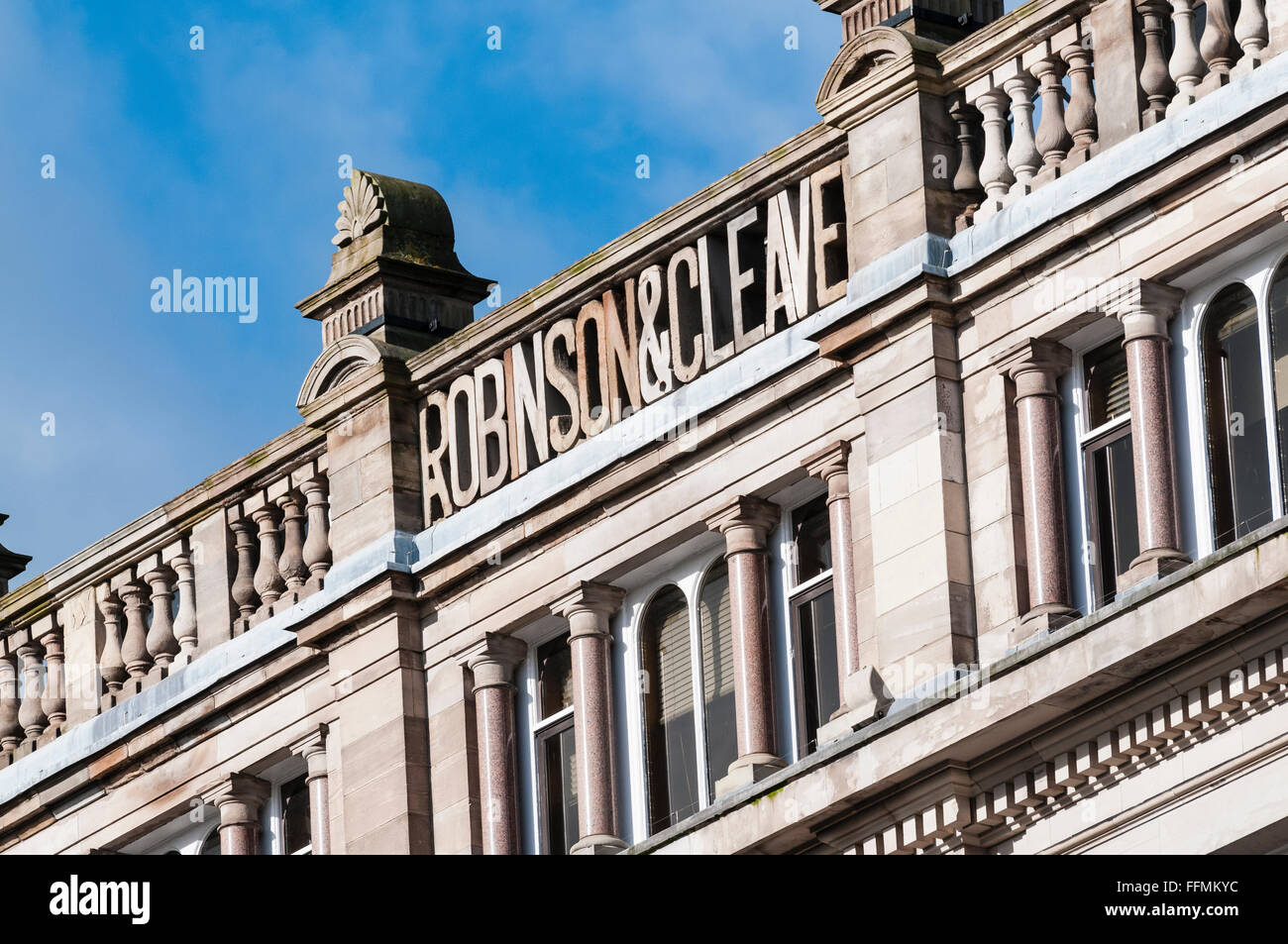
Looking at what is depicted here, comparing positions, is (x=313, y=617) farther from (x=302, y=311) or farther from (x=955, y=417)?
(x=955, y=417)

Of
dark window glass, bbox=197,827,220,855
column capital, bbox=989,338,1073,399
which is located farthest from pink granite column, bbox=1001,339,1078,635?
dark window glass, bbox=197,827,220,855

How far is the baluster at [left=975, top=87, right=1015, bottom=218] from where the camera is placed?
94.9ft

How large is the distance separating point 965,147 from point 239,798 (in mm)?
8824

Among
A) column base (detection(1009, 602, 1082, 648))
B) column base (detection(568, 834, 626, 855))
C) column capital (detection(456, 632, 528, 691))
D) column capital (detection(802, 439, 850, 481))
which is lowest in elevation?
column base (detection(568, 834, 626, 855))

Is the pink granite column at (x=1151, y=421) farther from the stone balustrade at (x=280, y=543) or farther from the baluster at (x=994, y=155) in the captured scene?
the stone balustrade at (x=280, y=543)

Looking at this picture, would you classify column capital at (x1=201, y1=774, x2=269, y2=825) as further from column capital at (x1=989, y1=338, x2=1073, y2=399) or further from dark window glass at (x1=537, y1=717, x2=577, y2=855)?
column capital at (x1=989, y1=338, x2=1073, y2=399)

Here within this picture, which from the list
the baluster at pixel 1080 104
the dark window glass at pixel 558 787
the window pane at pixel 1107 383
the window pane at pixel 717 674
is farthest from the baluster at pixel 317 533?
the baluster at pixel 1080 104

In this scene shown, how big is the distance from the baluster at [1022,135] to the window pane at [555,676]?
5.56m

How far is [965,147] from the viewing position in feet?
96.5

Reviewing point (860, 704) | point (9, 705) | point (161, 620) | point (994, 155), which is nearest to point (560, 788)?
point (860, 704)

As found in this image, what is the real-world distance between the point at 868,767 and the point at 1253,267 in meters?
4.24

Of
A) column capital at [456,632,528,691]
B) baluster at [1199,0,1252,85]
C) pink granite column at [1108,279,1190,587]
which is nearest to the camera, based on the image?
pink granite column at [1108,279,1190,587]

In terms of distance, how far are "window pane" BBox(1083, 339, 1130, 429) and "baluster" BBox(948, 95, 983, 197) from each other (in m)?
1.76
